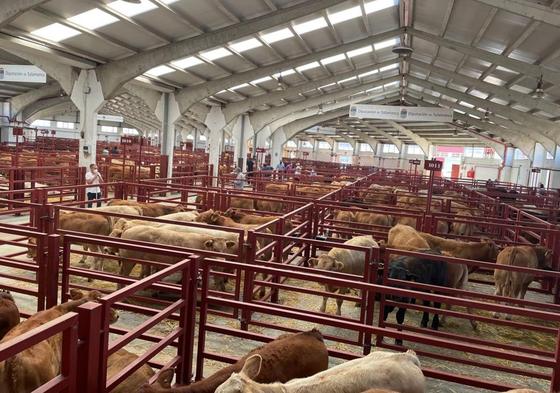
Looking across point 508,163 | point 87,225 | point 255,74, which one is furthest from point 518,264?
point 508,163

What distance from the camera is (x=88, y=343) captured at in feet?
8.84

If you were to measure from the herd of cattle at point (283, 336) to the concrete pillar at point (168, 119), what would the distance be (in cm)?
789

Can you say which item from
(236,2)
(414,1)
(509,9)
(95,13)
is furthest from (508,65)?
(95,13)

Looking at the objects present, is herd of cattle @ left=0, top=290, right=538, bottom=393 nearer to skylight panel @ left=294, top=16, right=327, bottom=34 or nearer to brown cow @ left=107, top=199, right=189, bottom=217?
brown cow @ left=107, top=199, right=189, bottom=217

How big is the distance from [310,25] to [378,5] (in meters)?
2.09

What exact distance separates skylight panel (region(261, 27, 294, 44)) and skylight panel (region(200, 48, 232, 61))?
4.73ft

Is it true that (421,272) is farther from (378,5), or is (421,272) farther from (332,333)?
(378,5)

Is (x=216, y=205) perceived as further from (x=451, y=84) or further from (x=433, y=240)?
(x=451, y=84)

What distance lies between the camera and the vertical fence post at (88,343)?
106 inches

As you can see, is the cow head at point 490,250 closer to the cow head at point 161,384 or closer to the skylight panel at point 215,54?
the cow head at point 161,384

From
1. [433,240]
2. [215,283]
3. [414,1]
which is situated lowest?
[215,283]

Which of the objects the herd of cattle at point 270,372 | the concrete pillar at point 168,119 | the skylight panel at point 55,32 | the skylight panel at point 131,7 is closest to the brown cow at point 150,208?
the skylight panel at point 131,7

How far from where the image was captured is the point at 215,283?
292 inches

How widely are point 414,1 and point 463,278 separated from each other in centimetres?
957
